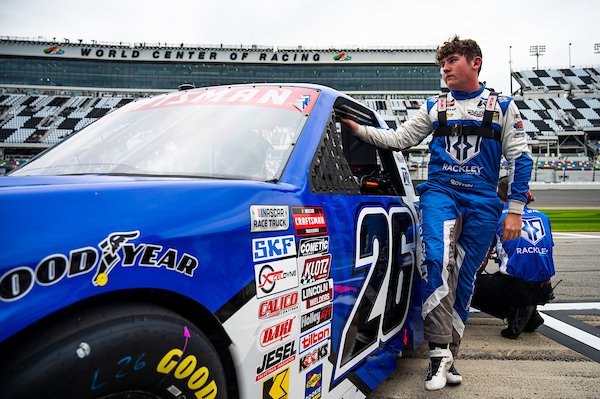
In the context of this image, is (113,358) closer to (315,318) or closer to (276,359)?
(276,359)

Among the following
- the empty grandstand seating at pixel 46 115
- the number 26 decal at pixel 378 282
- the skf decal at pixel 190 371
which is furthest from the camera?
the empty grandstand seating at pixel 46 115

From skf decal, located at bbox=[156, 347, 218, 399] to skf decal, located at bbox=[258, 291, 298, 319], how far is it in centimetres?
23

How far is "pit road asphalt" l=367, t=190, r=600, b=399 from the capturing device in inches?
83.7

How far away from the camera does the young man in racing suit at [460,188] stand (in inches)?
85.0

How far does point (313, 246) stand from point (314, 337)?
0.31m

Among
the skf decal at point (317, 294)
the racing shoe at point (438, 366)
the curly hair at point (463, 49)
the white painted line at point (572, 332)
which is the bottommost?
the white painted line at point (572, 332)

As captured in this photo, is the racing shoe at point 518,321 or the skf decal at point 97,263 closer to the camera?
the skf decal at point 97,263

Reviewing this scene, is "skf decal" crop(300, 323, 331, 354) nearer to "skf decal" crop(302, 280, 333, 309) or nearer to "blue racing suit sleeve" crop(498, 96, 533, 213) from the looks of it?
"skf decal" crop(302, 280, 333, 309)

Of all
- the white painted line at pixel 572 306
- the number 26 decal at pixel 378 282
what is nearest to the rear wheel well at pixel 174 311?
the number 26 decal at pixel 378 282

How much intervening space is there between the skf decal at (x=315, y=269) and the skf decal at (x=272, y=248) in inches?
2.7

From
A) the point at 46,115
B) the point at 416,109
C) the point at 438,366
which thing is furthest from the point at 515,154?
the point at 46,115

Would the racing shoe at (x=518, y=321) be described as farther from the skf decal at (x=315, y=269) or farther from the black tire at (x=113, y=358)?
the black tire at (x=113, y=358)

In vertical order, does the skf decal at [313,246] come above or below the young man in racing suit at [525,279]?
above

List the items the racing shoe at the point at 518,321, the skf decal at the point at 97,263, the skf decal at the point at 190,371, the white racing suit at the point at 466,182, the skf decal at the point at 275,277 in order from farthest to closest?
1. the racing shoe at the point at 518,321
2. the white racing suit at the point at 466,182
3. the skf decal at the point at 275,277
4. the skf decal at the point at 190,371
5. the skf decal at the point at 97,263
